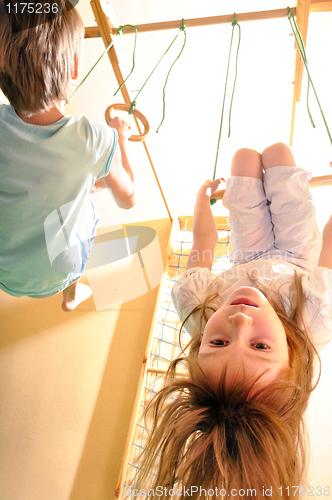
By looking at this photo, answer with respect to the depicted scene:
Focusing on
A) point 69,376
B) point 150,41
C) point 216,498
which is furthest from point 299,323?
point 150,41

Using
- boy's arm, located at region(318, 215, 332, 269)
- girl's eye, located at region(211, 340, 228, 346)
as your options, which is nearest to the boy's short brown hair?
girl's eye, located at region(211, 340, 228, 346)

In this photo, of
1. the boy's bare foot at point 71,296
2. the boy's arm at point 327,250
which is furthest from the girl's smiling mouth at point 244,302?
the boy's bare foot at point 71,296

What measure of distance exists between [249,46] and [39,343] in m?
1.44

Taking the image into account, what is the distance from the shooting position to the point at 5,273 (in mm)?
949

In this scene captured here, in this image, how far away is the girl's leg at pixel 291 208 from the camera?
102 cm

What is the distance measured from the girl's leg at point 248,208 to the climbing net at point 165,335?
0.34 m

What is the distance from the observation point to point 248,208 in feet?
3.55

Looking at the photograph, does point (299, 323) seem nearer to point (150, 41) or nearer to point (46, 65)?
point (46, 65)

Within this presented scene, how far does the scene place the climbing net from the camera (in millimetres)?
1082

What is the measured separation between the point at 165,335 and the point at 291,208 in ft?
2.31

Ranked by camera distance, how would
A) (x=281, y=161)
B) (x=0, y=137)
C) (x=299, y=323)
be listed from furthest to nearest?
(x=281, y=161) → (x=299, y=323) → (x=0, y=137)

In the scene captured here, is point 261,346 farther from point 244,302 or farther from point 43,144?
point 43,144

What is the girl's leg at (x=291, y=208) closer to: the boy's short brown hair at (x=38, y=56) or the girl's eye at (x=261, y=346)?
the girl's eye at (x=261, y=346)

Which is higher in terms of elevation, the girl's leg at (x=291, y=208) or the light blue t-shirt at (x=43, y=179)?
the girl's leg at (x=291, y=208)
